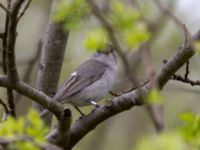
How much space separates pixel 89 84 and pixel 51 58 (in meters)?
0.74

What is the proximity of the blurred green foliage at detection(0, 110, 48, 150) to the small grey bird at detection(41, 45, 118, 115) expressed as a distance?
8.09ft

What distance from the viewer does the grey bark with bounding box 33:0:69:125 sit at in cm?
480

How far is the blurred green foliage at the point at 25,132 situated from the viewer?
2156 millimetres

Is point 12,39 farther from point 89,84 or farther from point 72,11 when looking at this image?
point 89,84

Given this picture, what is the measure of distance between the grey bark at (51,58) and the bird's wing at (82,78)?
127mm

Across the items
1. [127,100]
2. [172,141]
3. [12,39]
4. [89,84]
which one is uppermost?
[172,141]

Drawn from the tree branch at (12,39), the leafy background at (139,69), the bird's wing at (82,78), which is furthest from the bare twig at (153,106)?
the leafy background at (139,69)

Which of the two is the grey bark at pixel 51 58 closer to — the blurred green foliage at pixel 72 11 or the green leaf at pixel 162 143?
the blurred green foliage at pixel 72 11

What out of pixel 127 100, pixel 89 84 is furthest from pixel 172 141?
pixel 89 84

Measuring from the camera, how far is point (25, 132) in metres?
2.29

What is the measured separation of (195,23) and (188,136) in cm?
625

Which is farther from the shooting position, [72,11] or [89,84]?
[89,84]

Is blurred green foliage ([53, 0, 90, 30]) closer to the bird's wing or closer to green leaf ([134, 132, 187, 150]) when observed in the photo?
green leaf ([134, 132, 187, 150])

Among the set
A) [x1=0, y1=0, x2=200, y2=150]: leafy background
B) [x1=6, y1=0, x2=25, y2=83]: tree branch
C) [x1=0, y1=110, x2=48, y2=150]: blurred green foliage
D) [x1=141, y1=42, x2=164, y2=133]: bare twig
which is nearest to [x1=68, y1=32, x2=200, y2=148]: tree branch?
[x1=6, y1=0, x2=25, y2=83]: tree branch
